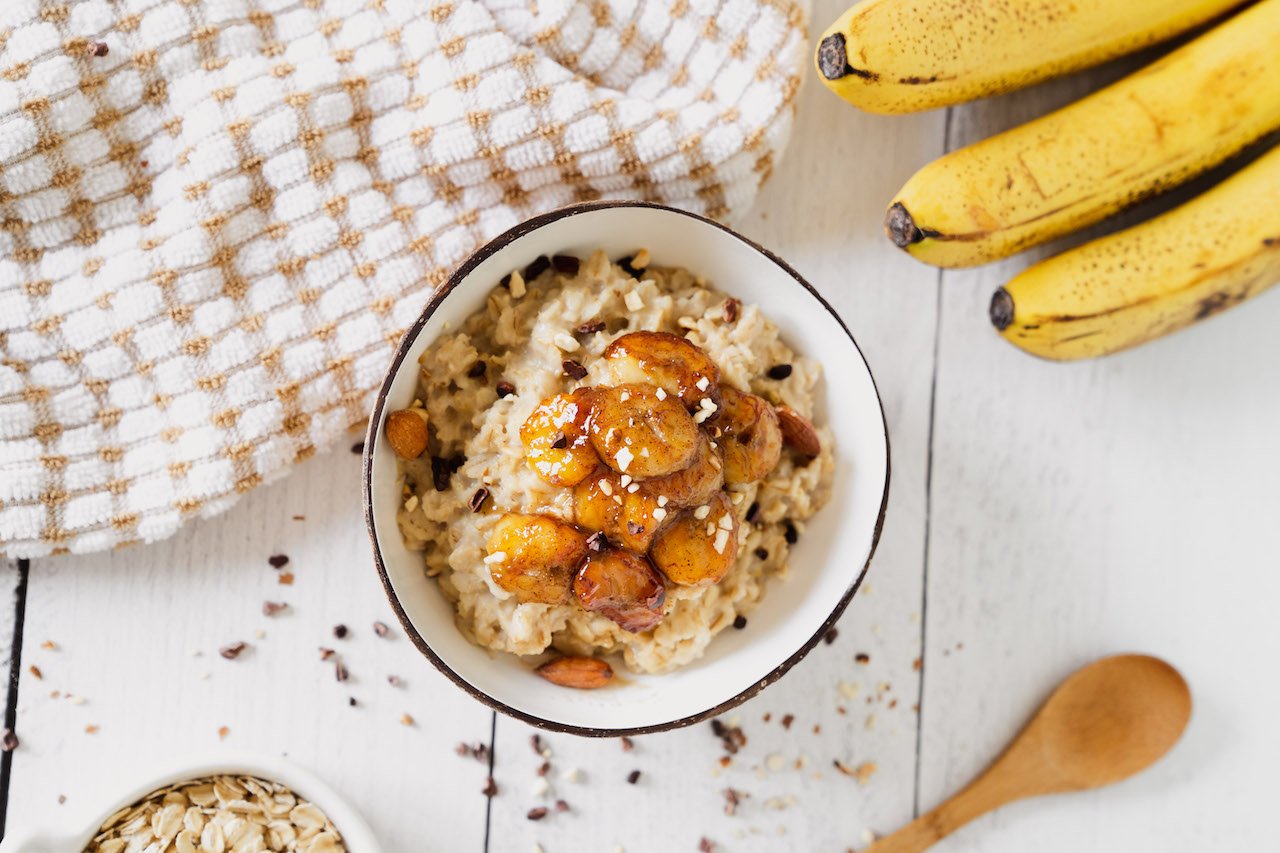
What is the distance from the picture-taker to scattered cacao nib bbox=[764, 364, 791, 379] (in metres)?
1.56

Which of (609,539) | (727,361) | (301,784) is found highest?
(727,361)

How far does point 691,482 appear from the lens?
53.1 inches

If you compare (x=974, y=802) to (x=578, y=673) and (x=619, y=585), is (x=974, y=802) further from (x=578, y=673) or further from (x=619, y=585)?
(x=619, y=585)

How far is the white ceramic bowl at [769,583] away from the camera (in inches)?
56.7

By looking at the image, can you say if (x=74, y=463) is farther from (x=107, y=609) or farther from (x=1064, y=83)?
(x=1064, y=83)

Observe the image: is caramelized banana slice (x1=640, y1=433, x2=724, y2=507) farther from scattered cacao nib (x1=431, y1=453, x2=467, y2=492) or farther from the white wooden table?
the white wooden table

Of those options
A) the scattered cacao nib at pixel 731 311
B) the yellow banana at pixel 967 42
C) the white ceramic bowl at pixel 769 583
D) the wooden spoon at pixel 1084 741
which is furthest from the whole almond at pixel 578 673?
the yellow banana at pixel 967 42

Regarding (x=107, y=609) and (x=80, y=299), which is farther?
(x=107, y=609)

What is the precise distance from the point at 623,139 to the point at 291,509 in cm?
80

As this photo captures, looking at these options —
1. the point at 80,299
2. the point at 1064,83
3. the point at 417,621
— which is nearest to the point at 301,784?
the point at 417,621

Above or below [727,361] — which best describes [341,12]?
above

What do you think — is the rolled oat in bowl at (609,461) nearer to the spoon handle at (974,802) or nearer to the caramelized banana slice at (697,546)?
the caramelized banana slice at (697,546)

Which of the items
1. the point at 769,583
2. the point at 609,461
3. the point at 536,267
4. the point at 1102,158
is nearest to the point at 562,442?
the point at 609,461

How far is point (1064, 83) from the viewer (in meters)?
1.87
